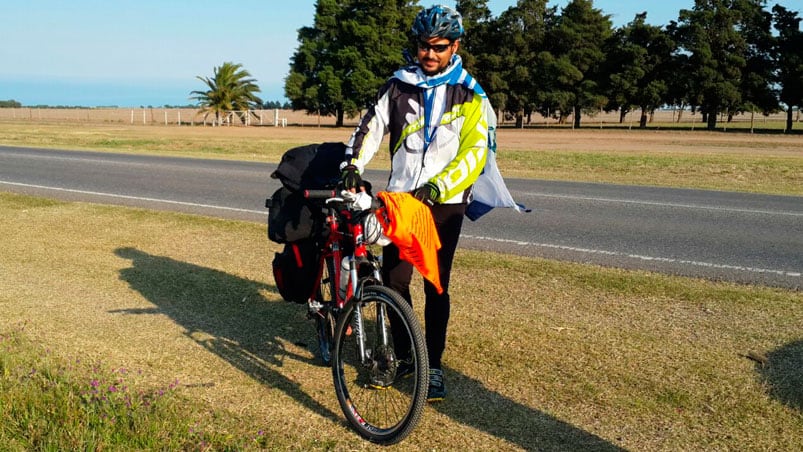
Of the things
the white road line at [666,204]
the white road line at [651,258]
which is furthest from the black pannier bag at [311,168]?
the white road line at [666,204]

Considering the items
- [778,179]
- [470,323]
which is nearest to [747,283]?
[470,323]

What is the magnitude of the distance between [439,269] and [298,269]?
37.8 inches

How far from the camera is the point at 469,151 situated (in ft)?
12.4

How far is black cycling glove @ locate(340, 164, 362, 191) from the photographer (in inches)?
145

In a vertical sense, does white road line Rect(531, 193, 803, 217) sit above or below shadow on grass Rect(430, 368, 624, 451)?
above

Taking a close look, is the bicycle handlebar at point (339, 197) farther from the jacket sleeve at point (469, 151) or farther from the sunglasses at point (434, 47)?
the sunglasses at point (434, 47)

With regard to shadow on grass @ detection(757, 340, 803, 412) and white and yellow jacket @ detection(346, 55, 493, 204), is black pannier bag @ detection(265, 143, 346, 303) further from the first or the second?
shadow on grass @ detection(757, 340, 803, 412)

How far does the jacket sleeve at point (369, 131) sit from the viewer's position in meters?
3.92

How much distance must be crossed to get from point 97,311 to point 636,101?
2588 inches

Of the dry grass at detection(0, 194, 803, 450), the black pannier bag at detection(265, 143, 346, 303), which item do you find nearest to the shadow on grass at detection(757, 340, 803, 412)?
the dry grass at detection(0, 194, 803, 450)

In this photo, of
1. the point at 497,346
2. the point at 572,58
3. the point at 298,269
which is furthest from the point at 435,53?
the point at 572,58

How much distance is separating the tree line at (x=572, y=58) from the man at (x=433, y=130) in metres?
60.9

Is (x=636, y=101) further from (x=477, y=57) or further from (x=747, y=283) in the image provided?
(x=747, y=283)

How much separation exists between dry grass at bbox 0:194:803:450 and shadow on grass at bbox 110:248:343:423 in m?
0.02
